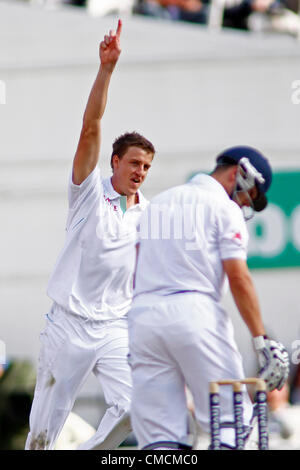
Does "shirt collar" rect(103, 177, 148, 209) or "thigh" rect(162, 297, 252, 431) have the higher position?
"shirt collar" rect(103, 177, 148, 209)

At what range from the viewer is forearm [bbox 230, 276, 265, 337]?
4961mm

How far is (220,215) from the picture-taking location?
16.8 ft

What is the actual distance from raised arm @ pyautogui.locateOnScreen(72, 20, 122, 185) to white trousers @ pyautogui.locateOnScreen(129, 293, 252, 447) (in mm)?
1004

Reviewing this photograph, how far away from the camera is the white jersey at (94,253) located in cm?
586

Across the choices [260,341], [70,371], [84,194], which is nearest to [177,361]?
[260,341]

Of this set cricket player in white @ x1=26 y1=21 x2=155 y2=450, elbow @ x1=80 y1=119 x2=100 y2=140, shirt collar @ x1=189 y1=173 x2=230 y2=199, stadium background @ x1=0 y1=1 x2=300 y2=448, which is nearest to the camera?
shirt collar @ x1=189 y1=173 x2=230 y2=199

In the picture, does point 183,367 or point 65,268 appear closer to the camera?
point 183,367

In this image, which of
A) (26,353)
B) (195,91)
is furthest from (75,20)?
(26,353)

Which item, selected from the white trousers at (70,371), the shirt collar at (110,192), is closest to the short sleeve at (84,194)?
the shirt collar at (110,192)

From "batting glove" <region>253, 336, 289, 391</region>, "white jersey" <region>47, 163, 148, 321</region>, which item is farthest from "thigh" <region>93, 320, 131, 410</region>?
"batting glove" <region>253, 336, 289, 391</region>

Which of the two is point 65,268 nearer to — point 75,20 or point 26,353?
point 26,353

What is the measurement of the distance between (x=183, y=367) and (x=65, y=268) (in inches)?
47.4

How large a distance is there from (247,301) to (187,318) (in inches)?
12.5

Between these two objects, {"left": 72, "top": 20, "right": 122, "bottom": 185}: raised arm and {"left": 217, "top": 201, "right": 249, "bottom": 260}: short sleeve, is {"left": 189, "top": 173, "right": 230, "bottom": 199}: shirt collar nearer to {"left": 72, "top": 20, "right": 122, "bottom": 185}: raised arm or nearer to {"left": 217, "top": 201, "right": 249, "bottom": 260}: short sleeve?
{"left": 217, "top": 201, "right": 249, "bottom": 260}: short sleeve
